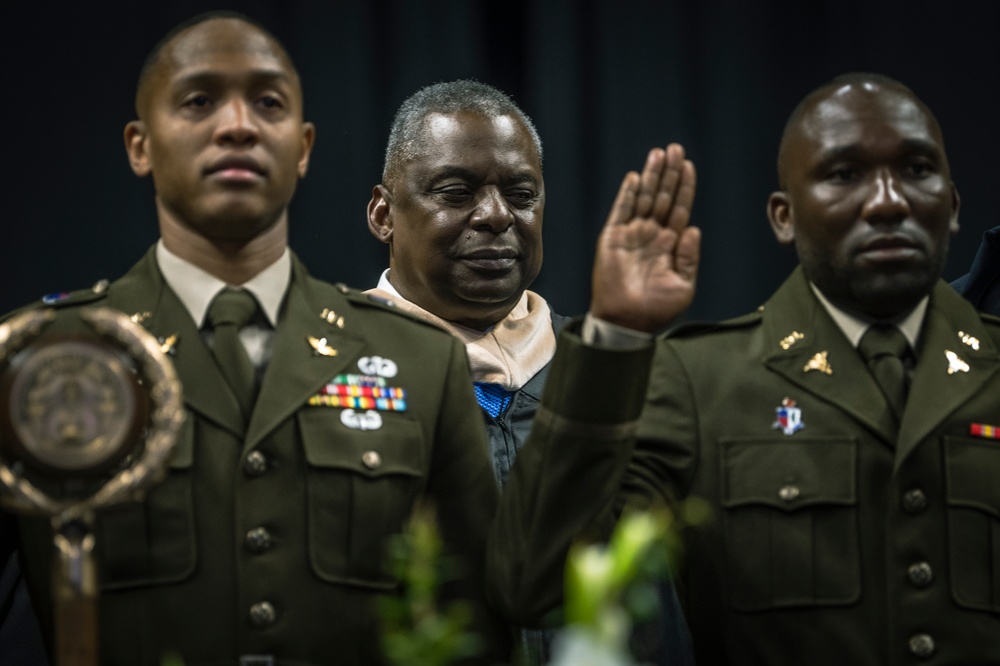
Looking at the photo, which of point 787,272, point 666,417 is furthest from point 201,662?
point 787,272

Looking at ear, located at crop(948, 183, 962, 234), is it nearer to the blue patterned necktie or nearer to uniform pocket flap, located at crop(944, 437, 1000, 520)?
uniform pocket flap, located at crop(944, 437, 1000, 520)

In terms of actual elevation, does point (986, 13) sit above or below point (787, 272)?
above

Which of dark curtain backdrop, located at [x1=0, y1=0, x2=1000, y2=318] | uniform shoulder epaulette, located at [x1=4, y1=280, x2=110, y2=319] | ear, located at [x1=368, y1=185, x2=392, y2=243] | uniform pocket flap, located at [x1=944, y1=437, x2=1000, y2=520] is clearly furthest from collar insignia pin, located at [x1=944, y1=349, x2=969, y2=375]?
dark curtain backdrop, located at [x1=0, y1=0, x2=1000, y2=318]

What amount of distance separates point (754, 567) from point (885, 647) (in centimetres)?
21

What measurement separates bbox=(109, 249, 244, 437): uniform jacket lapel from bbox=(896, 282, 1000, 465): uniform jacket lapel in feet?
3.11

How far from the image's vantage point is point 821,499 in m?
2.30

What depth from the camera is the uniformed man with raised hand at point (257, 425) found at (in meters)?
2.06

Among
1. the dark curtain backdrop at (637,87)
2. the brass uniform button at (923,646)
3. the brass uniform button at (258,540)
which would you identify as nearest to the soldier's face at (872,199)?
the brass uniform button at (923,646)

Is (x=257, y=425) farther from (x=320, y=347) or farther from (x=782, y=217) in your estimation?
(x=782, y=217)

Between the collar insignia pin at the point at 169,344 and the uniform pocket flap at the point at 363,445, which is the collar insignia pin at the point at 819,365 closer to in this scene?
the uniform pocket flap at the point at 363,445

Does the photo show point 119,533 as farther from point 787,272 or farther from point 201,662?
point 787,272

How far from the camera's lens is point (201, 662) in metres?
2.04

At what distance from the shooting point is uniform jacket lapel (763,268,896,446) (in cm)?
235

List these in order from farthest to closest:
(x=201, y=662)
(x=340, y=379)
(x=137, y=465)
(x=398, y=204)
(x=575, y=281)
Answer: (x=575, y=281) < (x=398, y=204) < (x=340, y=379) < (x=201, y=662) < (x=137, y=465)
